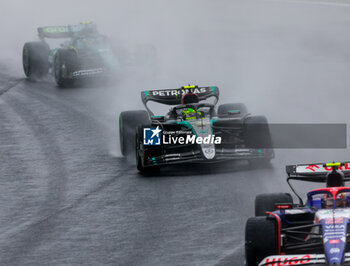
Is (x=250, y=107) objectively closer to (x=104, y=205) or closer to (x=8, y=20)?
(x=104, y=205)

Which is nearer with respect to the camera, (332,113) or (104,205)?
(104,205)

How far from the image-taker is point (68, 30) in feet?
96.6

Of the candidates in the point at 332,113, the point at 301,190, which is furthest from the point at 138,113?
the point at 332,113

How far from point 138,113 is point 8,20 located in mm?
27115

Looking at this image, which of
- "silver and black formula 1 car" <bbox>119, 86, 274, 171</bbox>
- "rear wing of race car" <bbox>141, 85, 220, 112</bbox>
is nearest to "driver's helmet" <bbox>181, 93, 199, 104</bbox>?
"rear wing of race car" <bbox>141, 85, 220, 112</bbox>

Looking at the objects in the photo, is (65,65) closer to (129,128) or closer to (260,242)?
(129,128)

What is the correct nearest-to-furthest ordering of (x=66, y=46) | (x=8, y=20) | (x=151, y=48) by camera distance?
(x=66, y=46) < (x=151, y=48) < (x=8, y=20)

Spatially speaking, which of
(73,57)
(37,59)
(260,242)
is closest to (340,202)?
(260,242)

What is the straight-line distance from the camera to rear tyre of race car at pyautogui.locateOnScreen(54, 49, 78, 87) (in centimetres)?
2623

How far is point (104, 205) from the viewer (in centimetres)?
1414

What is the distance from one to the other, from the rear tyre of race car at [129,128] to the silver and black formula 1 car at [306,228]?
22.5 feet

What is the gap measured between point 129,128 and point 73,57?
879 centimetres

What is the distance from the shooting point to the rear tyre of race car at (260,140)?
1617 centimetres

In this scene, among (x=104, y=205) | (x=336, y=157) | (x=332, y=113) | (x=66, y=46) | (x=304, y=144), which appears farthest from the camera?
(x=66, y=46)
